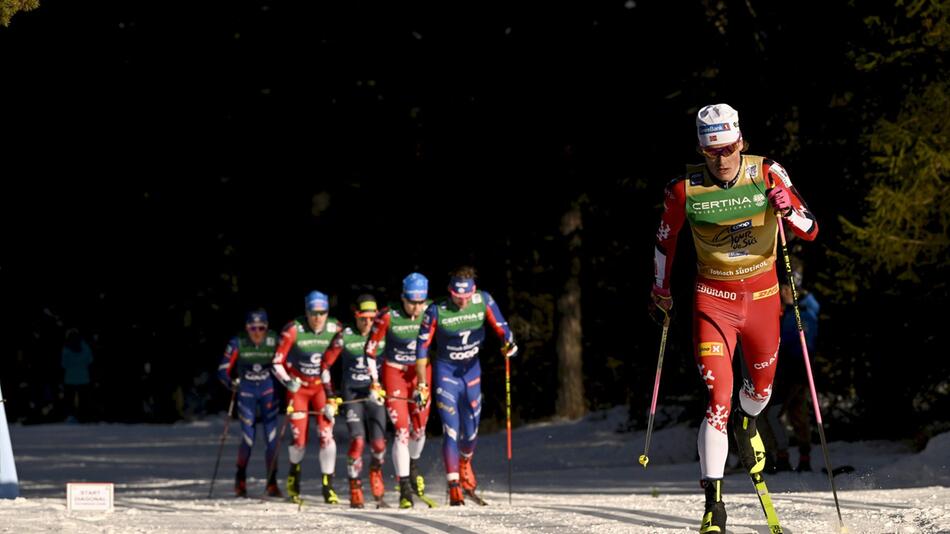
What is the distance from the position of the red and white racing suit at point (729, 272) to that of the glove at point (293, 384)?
9.49 meters

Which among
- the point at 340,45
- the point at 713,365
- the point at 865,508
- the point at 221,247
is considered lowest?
the point at 865,508

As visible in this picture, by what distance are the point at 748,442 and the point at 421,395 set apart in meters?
6.86

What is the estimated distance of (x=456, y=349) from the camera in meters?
16.6

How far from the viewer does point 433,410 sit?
30.8 meters

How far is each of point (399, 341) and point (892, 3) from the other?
8.06 meters

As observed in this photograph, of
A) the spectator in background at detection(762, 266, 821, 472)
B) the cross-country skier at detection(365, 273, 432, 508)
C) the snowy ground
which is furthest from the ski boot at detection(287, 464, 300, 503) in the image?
the spectator in background at detection(762, 266, 821, 472)

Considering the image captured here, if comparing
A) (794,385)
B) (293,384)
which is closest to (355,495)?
(293,384)

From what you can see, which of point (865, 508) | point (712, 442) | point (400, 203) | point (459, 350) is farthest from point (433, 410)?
point (712, 442)

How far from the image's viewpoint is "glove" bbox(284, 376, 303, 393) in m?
18.8

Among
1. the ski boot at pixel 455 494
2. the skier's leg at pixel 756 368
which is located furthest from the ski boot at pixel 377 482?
the skier's leg at pixel 756 368

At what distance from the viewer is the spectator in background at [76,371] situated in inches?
1304

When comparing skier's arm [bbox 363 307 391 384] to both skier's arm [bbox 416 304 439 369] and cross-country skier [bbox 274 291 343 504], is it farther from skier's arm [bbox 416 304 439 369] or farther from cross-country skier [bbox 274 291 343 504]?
cross-country skier [bbox 274 291 343 504]

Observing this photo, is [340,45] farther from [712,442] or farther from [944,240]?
[712,442]

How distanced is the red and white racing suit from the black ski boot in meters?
0.24
